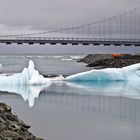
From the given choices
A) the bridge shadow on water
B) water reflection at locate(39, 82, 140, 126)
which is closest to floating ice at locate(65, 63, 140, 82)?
the bridge shadow on water

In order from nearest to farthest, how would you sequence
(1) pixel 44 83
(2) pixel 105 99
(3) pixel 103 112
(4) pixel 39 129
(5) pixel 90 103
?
(4) pixel 39 129, (3) pixel 103 112, (5) pixel 90 103, (2) pixel 105 99, (1) pixel 44 83

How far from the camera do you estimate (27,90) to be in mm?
13484

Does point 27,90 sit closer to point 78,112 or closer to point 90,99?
point 90,99

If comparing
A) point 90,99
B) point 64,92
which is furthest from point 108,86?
point 90,99

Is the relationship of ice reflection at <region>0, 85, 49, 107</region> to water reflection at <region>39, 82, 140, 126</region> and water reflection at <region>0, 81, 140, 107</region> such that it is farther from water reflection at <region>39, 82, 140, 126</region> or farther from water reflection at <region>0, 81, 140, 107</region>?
water reflection at <region>39, 82, 140, 126</region>

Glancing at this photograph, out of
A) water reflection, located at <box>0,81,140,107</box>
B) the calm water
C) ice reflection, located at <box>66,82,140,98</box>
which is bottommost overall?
ice reflection, located at <box>66,82,140,98</box>

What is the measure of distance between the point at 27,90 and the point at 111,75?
4894 millimetres

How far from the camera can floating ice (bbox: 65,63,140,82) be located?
16609 mm

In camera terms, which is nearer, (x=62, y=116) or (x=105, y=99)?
(x=62, y=116)

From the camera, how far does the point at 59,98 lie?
1176cm

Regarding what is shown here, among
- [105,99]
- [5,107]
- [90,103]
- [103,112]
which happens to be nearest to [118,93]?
[105,99]

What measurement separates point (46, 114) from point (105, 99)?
10.3 feet

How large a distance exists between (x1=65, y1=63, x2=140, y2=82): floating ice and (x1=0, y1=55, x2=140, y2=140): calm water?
2.53m

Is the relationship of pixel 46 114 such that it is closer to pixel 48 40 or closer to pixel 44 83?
pixel 44 83
